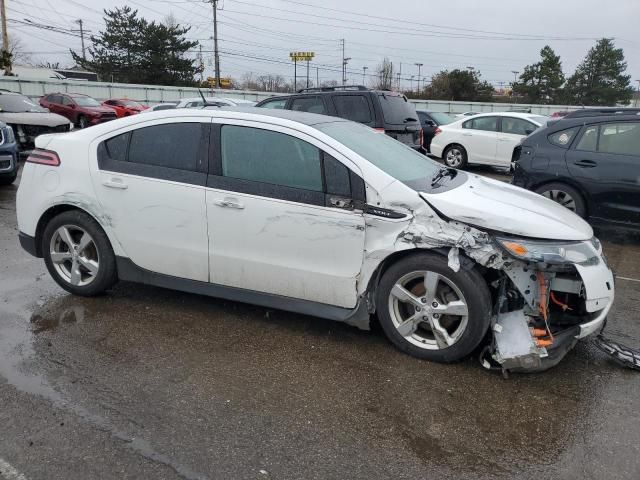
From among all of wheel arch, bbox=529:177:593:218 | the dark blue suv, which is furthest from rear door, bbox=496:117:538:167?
the dark blue suv


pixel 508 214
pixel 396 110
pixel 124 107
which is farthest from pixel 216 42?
pixel 508 214

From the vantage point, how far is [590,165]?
7.04m

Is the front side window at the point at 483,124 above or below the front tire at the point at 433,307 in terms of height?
above

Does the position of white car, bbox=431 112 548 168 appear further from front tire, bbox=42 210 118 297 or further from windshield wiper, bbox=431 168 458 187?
front tire, bbox=42 210 118 297

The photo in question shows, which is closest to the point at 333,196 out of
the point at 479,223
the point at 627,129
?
the point at 479,223

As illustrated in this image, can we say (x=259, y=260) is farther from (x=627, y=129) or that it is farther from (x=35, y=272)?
(x=627, y=129)

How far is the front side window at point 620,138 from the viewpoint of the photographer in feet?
22.7

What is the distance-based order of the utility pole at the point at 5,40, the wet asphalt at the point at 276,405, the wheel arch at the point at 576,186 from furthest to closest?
the utility pole at the point at 5,40 < the wheel arch at the point at 576,186 < the wet asphalt at the point at 276,405

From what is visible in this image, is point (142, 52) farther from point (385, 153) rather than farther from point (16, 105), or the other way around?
point (385, 153)

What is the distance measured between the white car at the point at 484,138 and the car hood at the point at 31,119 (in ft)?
32.7

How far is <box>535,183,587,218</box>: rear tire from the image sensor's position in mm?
7062

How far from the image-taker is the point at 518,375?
11.6 feet

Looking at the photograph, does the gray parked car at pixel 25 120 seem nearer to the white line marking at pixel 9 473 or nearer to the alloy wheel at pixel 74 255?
the alloy wheel at pixel 74 255

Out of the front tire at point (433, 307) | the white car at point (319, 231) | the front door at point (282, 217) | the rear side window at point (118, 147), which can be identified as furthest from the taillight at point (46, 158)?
the front tire at point (433, 307)
